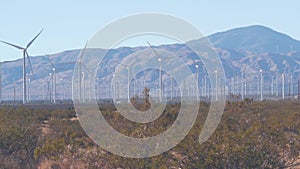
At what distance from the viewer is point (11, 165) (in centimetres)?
3334

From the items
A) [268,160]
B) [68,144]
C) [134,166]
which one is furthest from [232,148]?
[68,144]

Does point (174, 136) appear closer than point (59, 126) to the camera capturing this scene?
Yes

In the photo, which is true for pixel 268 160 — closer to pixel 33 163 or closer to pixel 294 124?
pixel 294 124

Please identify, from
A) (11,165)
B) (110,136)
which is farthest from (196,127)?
(11,165)

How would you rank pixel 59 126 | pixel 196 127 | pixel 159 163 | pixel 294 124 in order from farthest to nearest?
pixel 59 126, pixel 294 124, pixel 196 127, pixel 159 163

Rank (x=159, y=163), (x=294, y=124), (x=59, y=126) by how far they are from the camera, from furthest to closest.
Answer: (x=59, y=126)
(x=294, y=124)
(x=159, y=163)

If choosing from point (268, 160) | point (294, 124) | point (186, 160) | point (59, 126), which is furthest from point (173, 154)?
point (59, 126)

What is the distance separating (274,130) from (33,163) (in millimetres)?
10881

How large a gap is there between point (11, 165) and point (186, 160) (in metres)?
8.11

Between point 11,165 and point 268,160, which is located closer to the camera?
point 268,160

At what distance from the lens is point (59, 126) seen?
49.0 meters

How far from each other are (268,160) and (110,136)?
21.7ft

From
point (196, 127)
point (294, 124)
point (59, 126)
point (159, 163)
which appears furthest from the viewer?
point (59, 126)

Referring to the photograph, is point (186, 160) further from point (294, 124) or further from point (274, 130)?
point (294, 124)
